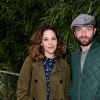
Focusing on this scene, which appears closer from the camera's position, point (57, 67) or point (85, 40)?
point (85, 40)

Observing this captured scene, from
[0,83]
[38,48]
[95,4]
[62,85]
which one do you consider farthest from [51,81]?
[0,83]

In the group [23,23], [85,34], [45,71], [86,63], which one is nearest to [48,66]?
[45,71]

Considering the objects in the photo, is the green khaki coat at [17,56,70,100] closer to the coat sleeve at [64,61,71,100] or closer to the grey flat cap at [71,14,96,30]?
the coat sleeve at [64,61,71,100]

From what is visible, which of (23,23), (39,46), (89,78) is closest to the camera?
(89,78)

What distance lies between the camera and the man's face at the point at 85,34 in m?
3.29

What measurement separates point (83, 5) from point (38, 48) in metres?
1.83

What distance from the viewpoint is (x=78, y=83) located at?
3.37 m

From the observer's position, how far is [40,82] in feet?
11.6

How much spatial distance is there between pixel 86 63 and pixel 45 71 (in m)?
0.45

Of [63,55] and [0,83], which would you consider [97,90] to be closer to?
[63,55]

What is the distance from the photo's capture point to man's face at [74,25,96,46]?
3295 mm

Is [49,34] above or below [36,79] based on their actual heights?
above

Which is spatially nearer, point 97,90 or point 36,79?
point 97,90

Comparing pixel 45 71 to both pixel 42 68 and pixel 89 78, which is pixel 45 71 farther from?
pixel 89 78
